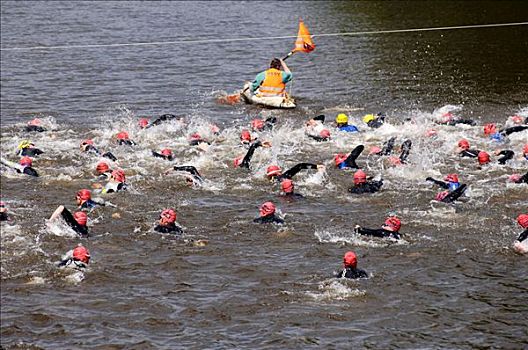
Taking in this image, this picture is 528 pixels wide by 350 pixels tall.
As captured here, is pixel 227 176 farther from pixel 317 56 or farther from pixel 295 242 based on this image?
pixel 317 56

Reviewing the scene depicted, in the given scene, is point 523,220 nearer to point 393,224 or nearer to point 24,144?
point 393,224

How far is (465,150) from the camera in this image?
24219 millimetres

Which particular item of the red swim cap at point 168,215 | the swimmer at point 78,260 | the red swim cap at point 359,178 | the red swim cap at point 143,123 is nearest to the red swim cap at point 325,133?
the red swim cap at point 359,178

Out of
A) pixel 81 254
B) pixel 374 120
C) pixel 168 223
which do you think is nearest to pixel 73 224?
pixel 81 254

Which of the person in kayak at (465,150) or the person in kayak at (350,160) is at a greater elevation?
the person in kayak at (465,150)

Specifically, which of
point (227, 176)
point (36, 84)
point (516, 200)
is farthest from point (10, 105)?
point (516, 200)

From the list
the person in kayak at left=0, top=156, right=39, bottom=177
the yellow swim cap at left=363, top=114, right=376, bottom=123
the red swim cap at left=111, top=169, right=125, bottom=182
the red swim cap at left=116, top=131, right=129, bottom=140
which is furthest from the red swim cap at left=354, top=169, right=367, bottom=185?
the person in kayak at left=0, top=156, right=39, bottom=177

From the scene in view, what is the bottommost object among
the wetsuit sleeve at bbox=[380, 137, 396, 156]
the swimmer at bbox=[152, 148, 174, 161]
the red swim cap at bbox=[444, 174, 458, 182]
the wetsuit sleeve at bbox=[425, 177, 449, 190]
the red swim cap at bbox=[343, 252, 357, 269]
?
the red swim cap at bbox=[343, 252, 357, 269]

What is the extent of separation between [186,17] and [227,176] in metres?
25.7

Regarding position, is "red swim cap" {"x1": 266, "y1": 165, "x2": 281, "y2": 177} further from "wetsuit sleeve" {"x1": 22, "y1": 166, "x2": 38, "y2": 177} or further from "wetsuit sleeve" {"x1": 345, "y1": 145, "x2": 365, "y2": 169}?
"wetsuit sleeve" {"x1": 22, "y1": 166, "x2": 38, "y2": 177}

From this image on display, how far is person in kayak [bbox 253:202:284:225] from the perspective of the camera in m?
19.6

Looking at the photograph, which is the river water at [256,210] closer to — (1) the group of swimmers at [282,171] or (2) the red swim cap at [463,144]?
(1) the group of swimmers at [282,171]

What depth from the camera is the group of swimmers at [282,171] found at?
18.8 meters

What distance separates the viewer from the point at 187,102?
31.7 metres
